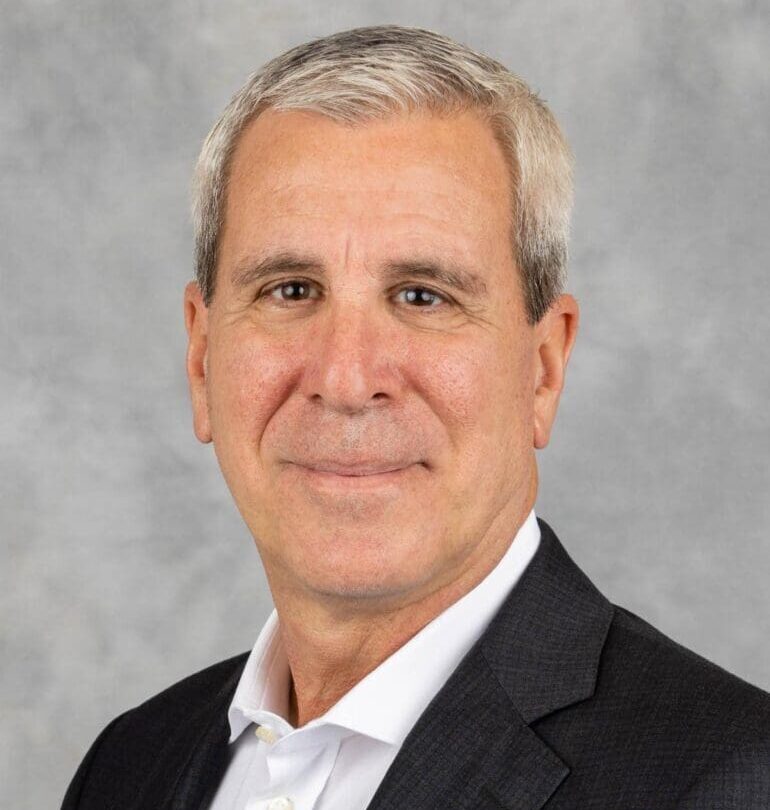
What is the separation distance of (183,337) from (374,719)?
9.34 feet

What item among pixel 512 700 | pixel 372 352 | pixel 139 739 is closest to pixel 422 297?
pixel 372 352

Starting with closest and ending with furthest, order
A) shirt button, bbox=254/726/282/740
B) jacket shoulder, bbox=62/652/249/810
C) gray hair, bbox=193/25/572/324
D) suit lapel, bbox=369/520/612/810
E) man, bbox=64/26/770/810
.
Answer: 1. suit lapel, bbox=369/520/612/810
2. man, bbox=64/26/770/810
3. gray hair, bbox=193/25/572/324
4. shirt button, bbox=254/726/282/740
5. jacket shoulder, bbox=62/652/249/810

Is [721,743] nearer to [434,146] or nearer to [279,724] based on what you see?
[279,724]

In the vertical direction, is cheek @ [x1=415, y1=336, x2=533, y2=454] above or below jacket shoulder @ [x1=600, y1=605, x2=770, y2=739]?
above

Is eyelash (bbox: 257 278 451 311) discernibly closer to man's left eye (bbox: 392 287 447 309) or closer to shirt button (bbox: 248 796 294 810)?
man's left eye (bbox: 392 287 447 309)

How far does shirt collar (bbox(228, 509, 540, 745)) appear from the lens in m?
3.11

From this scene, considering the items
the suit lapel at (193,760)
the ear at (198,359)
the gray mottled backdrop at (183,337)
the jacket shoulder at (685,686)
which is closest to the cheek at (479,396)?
the jacket shoulder at (685,686)

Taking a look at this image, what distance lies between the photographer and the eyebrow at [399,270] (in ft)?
10.1

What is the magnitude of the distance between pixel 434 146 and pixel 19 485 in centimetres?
309

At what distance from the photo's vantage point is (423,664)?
125 inches

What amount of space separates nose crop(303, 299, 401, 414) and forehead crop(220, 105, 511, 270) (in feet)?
0.45

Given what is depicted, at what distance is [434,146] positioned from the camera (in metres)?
3.12

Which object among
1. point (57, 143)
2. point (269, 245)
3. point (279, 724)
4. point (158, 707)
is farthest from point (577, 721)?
point (57, 143)

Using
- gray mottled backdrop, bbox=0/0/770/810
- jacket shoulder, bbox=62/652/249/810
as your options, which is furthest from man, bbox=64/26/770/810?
gray mottled backdrop, bbox=0/0/770/810
